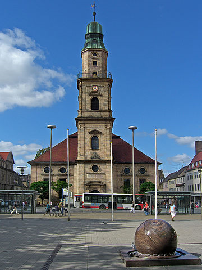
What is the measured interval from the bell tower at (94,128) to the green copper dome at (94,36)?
3.15 meters

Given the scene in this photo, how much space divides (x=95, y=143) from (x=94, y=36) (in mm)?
22668

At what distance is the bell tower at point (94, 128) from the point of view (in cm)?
6919

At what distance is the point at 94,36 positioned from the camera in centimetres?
7625

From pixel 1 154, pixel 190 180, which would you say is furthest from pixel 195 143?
pixel 1 154

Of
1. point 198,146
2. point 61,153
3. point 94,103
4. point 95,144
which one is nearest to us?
point 95,144

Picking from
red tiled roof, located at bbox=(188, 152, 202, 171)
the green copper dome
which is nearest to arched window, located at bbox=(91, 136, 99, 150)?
the green copper dome

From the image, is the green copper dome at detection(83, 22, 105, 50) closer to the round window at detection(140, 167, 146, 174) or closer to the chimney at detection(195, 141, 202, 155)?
the round window at detection(140, 167, 146, 174)

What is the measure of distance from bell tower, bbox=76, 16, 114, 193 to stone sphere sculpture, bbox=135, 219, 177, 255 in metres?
57.2

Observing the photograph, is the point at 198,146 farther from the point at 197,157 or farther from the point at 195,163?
the point at 195,163

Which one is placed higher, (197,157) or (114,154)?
(197,157)

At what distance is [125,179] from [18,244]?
195 feet

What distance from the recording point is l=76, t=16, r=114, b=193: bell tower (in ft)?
227


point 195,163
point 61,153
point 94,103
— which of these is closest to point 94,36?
point 94,103

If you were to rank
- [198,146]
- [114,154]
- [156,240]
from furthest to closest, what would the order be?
1. [198,146]
2. [114,154]
3. [156,240]
